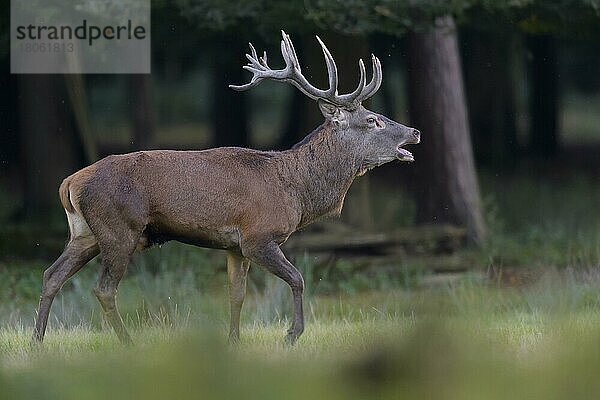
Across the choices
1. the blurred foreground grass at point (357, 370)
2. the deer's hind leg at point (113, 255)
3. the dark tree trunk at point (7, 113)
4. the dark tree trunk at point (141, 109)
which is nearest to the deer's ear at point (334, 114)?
the deer's hind leg at point (113, 255)

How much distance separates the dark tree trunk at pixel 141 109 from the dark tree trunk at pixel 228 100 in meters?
1.01

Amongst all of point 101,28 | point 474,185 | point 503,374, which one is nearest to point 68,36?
point 101,28

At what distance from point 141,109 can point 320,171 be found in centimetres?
1119

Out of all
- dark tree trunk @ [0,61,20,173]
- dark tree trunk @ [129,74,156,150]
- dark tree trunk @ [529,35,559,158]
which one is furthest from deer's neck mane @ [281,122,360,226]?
dark tree trunk @ [529,35,559,158]

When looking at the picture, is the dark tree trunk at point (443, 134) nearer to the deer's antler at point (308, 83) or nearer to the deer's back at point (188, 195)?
the deer's antler at point (308, 83)

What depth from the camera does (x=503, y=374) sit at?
4.52 meters

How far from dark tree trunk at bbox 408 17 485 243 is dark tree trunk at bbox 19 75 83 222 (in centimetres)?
426

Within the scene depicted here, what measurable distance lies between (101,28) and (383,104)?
29.0 ft

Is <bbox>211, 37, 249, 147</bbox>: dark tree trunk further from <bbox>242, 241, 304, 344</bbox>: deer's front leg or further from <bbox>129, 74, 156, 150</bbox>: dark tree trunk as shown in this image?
<bbox>242, 241, 304, 344</bbox>: deer's front leg

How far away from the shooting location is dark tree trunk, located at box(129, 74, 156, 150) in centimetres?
1937

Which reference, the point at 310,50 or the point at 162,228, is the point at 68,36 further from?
the point at 162,228

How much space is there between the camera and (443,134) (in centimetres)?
1587

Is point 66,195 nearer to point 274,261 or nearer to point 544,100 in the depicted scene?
point 274,261

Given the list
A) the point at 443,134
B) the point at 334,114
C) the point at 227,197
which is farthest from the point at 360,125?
the point at 443,134
